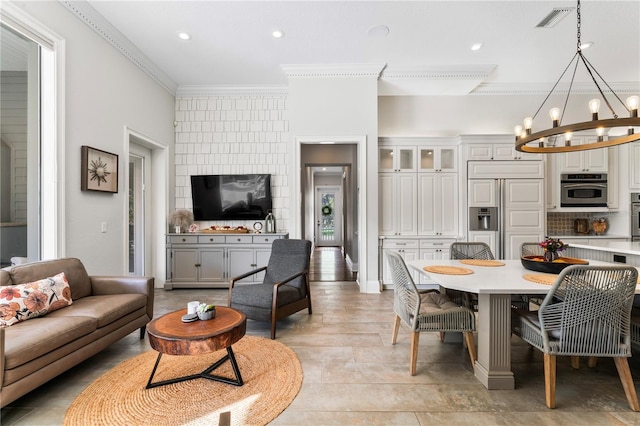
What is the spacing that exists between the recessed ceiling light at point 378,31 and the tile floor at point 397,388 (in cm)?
354

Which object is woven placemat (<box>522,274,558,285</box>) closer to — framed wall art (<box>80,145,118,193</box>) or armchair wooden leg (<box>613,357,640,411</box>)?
armchair wooden leg (<box>613,357,640,411</box>)

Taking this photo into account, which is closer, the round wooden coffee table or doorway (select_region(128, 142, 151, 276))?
Answer: the round wooden coffee table

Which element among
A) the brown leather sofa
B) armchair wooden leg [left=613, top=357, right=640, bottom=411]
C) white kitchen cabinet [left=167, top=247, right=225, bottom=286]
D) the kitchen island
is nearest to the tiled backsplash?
the kitchen island

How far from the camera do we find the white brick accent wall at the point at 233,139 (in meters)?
5.32

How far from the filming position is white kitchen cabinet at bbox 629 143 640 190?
4.78 metres

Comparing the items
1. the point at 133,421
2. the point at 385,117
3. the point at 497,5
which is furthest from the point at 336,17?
the point at 133,421

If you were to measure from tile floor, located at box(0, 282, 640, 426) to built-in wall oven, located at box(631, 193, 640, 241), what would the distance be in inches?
131

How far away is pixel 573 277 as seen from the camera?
6.22 feet

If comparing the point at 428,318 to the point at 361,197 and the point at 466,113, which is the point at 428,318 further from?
the point at 466,113

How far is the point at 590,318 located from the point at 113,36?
5432 mm

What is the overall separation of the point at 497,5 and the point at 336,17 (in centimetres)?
175

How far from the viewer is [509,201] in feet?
15.6

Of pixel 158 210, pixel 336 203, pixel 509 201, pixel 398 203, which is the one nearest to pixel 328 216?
pixel 336 203

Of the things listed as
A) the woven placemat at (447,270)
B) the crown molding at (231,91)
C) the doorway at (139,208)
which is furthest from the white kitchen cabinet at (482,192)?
the doorway at (139,208)
